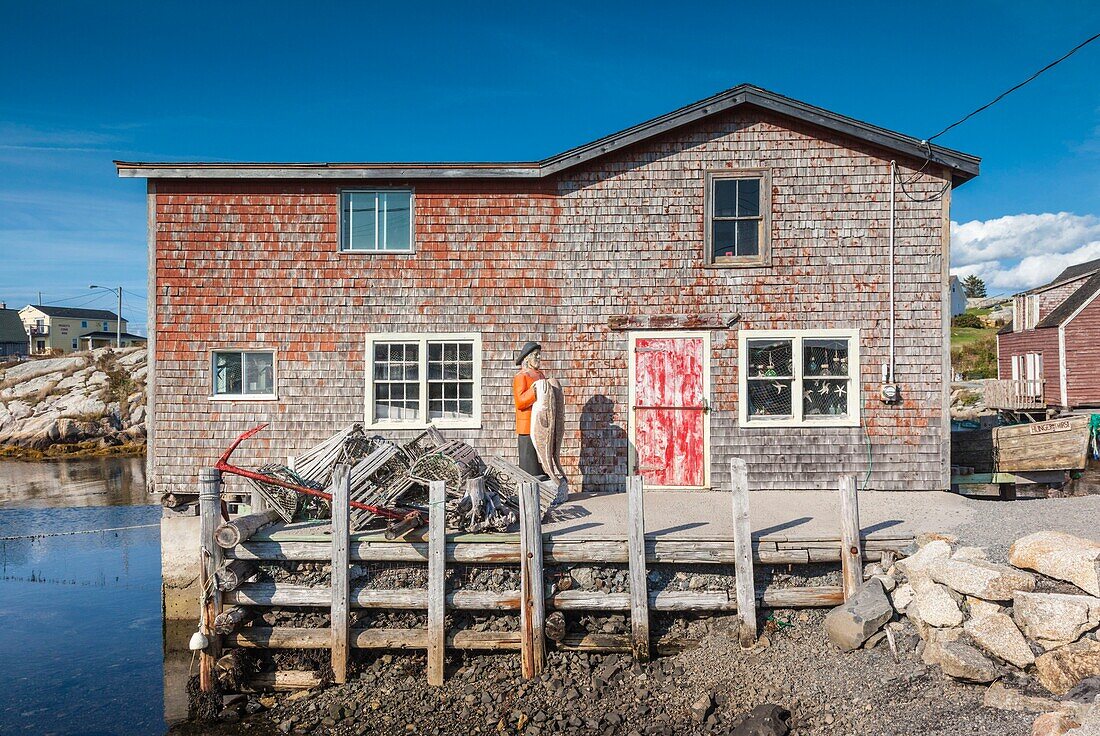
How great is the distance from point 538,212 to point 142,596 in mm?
8941

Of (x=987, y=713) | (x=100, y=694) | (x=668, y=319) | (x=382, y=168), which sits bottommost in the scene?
(x=100, y=694)

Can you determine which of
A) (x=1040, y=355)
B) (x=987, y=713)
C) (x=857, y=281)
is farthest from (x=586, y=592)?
(x=1040, y=355)

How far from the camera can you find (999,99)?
10.1m

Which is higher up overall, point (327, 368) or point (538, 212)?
point (538, 212)

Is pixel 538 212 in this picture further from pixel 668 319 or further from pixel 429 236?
pixel 668 319

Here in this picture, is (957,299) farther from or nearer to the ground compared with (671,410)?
farther from the ground

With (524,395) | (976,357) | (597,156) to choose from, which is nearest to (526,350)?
(524,395)

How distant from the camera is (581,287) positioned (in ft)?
36.6

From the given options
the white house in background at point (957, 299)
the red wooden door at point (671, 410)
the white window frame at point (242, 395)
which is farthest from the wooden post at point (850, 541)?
the white house in background at point (957, 299)

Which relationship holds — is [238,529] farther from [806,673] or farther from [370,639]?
[806,673]

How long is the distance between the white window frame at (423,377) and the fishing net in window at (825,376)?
16.1ft

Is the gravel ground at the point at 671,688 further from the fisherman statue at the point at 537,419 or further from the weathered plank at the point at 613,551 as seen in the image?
the fisherman statue at the point at 537,419

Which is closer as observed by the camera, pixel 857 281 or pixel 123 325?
pixel 857 281

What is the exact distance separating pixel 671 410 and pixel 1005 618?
531 cm
